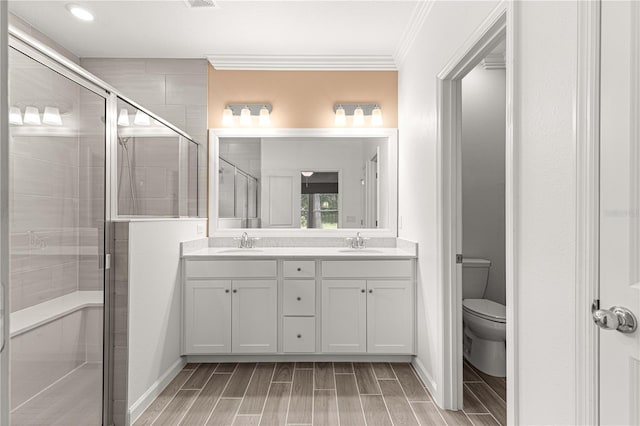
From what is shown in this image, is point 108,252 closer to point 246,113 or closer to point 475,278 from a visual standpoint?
point 246,113

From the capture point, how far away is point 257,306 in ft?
9.23

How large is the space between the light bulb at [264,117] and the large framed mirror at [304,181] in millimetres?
67

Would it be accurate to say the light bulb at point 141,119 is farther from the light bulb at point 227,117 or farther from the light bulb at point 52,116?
the light bulb at point 227,117

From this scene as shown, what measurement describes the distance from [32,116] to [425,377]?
253 cm

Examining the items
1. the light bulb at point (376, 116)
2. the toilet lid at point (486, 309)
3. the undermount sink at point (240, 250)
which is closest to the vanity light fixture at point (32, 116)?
the undermount sink at point (240, 250)

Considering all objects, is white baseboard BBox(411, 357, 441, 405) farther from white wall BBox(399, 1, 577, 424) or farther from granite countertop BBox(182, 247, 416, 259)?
white wall BBox(399, 1, 577, 424)

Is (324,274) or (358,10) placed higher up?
(358,10)

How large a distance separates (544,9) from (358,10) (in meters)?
1.57

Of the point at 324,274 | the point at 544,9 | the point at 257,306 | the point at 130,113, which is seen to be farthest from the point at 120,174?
the point at 544,9

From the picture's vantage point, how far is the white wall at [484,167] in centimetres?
324

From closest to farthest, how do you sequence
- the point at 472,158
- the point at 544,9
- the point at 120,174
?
the point at 544,9 → the point at 120,174 → the point at 472,158

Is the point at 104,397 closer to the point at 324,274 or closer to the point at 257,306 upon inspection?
the point at 257,306

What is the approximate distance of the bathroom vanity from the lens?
280cm

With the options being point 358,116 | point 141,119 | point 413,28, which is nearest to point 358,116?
point 358,116
